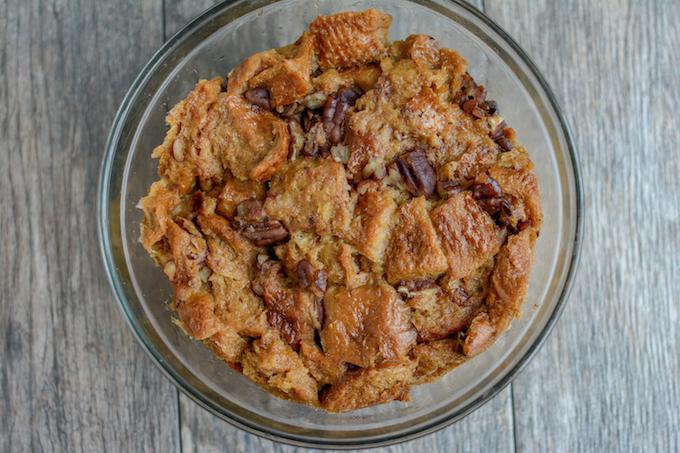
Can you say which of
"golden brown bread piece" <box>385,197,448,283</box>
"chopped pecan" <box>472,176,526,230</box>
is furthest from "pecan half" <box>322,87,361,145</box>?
"chopped pecan" <box>472,176,526,230</box>

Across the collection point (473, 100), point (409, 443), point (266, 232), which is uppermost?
point (473, 100)

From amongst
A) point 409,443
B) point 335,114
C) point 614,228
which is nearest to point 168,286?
point 335,114

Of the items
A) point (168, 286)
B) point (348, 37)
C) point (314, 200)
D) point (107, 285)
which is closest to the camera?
point (314, 200)

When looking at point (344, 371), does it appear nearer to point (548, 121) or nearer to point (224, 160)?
point (224, 160)

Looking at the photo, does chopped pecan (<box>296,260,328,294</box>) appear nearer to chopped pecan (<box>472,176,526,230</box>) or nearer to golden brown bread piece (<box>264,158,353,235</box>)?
golden brown bread piece (<box>264,158,353,235</box>)

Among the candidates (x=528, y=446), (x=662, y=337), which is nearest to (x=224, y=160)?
(x=528, y=446)

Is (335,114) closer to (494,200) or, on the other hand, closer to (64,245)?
(494,200)
